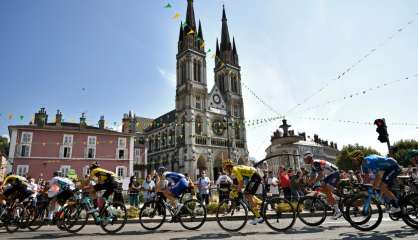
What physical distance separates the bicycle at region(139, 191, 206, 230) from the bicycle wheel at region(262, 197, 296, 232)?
1680 millimetres

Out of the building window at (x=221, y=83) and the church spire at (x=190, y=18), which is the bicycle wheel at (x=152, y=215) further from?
the building window at (x=221, y=83)

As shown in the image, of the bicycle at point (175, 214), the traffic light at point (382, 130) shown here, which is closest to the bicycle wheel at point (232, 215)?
the bicycle at point (175, 214)

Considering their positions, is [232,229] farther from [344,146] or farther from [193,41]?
[344,146]

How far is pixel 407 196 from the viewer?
6.12 meters

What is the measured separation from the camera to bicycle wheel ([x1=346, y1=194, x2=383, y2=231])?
20.2 ft

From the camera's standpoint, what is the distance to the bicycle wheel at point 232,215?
22.4ft

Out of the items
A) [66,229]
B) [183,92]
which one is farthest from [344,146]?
[66,229]

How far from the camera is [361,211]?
630cm

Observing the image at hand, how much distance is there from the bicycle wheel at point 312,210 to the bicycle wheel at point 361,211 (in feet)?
2.28

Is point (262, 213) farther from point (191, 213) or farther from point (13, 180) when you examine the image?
point (13, 180)

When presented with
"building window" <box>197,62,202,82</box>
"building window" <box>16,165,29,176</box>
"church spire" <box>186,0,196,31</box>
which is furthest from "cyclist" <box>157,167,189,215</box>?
"church spire" <box>186,0,196,31</box>

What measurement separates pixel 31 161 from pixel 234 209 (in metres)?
32.9

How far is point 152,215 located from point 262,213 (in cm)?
310

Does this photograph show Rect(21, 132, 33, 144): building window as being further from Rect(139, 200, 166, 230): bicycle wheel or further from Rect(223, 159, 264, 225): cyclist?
Rect(223, 159, 264, 225): cyclist
